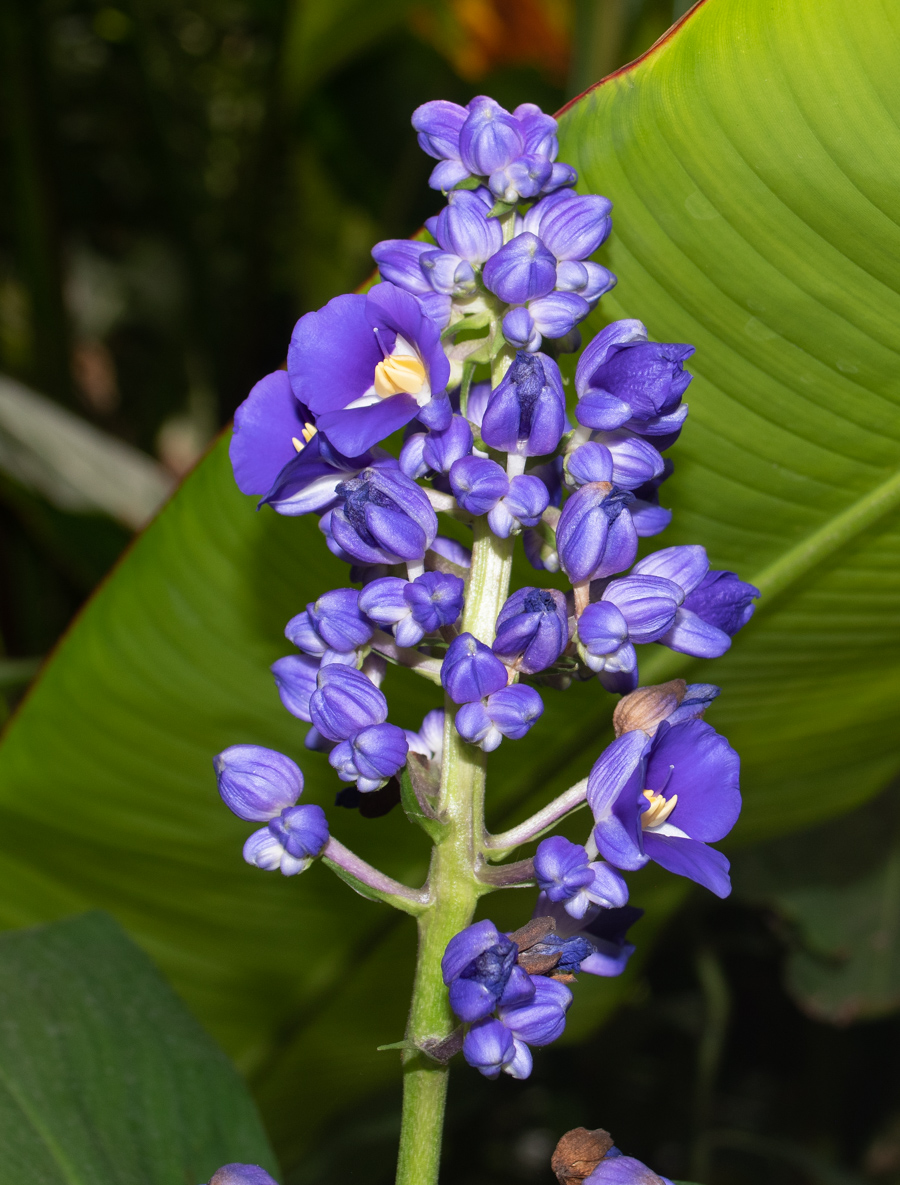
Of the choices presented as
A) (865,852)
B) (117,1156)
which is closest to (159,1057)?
(117,1156)

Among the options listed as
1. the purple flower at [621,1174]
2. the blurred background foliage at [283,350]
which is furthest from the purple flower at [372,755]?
the blurred background foliage at [283,350]

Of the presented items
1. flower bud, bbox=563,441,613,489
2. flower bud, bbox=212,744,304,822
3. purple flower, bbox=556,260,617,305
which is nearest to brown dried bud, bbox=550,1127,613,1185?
flower bud, bbox=212,744,304,822

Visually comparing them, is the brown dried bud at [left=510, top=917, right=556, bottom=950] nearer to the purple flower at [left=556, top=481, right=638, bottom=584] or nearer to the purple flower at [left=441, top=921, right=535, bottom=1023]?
the purple flower at [left=441, top=921, right=535, bottom=1023]

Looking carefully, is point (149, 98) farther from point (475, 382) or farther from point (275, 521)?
point (475, 382)

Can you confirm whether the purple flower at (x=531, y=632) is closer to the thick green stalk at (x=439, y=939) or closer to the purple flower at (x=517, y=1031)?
the thick green stalk at (x=439, y=939)

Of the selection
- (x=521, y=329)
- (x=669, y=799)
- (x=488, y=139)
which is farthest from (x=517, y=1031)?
(x=488, y=139)
